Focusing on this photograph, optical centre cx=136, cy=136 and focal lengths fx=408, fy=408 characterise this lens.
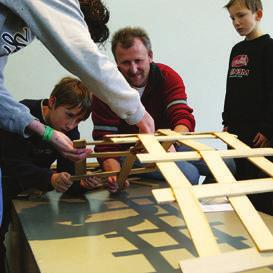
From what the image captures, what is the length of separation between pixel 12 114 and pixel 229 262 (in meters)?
0.57

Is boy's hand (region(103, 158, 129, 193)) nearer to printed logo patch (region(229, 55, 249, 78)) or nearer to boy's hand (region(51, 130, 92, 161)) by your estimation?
boy's hand (region(51, 130, 92, 161))

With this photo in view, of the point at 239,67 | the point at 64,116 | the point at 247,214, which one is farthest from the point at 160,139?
A: the point at 239,67

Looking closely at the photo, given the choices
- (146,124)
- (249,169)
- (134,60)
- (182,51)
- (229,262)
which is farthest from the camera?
(182,51)

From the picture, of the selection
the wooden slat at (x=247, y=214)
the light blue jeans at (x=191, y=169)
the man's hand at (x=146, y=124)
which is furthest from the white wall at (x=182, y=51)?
the wooden slat at (x=247, y=214)

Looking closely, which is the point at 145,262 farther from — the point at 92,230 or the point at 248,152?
the point at 248,152

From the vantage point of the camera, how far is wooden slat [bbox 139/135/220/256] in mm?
594

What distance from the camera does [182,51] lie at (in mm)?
2123

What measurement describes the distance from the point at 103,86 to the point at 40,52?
48.1 inches

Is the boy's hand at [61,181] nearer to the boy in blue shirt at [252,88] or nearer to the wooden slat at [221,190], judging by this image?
the wooden slat at [221,190]

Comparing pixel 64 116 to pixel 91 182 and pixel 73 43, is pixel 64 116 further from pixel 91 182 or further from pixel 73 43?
pixel 73 43

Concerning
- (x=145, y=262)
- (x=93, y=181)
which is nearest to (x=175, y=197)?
(x=145, y=262)

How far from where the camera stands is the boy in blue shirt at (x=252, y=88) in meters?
1.53

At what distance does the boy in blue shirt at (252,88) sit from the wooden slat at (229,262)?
0.93 metres

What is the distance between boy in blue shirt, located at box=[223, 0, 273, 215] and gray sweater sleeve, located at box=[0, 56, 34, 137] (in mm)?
915
